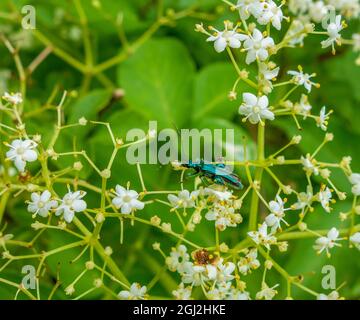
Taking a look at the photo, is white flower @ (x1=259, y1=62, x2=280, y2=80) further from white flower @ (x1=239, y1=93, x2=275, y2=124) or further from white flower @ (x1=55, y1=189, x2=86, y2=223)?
white flower @ (x1=55, y1=189, x2=86, y2=223)

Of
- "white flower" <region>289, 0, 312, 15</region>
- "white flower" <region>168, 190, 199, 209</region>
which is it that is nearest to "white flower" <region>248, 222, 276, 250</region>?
"white flower" <region>168, 190, 199, 209</region>

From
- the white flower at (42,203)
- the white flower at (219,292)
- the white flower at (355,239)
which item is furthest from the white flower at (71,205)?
the white flower at (355,239)

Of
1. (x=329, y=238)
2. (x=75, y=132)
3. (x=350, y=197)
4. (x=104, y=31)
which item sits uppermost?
(x=104, y=31)

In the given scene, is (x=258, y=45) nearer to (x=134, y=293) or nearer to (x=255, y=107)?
(x=255, y=107)

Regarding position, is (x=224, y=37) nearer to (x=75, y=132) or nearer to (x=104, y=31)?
(x=75, y=132)

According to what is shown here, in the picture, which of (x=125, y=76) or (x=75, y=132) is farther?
(x=125, y=76)
